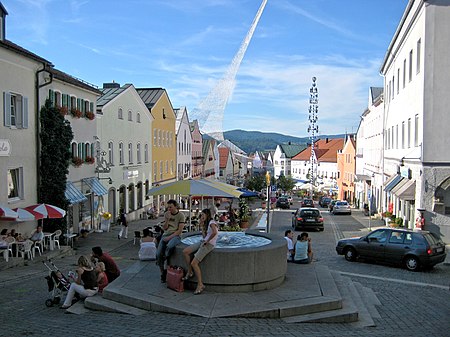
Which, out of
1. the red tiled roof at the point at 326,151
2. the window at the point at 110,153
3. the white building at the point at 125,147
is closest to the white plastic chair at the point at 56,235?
the white building at the point at 125,147

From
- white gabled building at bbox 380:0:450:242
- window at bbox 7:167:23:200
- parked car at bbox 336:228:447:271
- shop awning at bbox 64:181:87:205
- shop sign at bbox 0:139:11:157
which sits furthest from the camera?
shop awning at bbox 64:181:87:205

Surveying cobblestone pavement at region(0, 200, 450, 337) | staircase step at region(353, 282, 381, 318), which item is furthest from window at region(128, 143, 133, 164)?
staircase step at region(353, 282, 381, 318)

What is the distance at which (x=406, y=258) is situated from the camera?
17.5m

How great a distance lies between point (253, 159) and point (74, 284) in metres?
150

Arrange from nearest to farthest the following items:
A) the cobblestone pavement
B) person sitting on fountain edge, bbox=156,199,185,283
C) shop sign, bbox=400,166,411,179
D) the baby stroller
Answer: the cobblestone pavement, the baby stroller, person sitting on fountain edge, bbox=156,199,185,283, shop sign, bbox=400,166,411,179

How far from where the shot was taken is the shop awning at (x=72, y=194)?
24094mm

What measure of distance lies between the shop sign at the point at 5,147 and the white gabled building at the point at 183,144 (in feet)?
119

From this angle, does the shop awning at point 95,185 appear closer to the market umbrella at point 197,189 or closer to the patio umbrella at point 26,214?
the patio umbrella at point 26,214

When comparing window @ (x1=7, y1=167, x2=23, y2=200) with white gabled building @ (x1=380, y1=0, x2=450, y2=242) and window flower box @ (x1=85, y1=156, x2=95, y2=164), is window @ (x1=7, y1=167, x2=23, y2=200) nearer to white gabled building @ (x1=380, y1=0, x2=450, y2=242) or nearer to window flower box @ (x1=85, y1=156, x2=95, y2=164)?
window flower box @ (x1=85, y1=156, x2=95, y2=164)

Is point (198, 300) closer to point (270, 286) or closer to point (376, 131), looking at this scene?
point (270, 286)

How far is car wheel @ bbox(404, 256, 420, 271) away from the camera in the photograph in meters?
17.2

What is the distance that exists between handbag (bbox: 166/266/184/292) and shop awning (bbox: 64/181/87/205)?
14898mm

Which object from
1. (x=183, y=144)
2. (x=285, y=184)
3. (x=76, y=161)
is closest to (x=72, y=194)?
(x=76, y=161)

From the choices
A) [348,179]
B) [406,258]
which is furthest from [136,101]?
[348,179]
